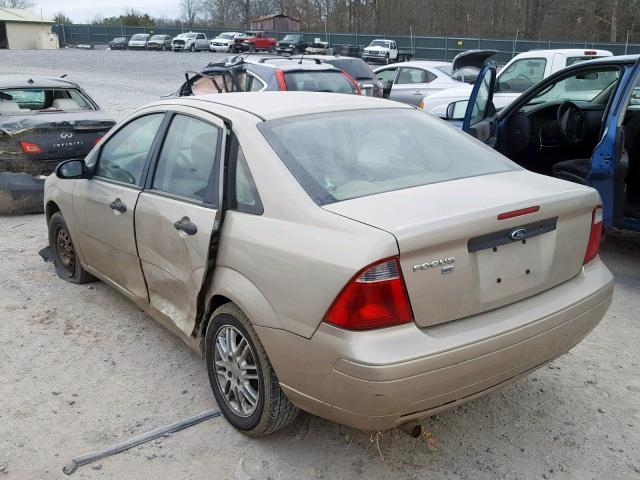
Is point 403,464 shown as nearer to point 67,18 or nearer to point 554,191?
point 554,191

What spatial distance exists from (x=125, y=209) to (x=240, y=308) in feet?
4.44

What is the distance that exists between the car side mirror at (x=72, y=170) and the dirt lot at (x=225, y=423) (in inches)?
39.9

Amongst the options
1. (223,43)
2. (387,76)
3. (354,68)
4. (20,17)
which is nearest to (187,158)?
(354,68)

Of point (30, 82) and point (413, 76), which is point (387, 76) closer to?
point (413, 76)

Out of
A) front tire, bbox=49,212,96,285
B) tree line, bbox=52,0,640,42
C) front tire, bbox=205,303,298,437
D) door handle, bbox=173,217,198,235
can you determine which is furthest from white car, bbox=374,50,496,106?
tree line, bbox=52,0,640,42

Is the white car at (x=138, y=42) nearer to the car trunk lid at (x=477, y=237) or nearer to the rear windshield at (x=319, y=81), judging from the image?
the rear windshield at (x=319, y=81)

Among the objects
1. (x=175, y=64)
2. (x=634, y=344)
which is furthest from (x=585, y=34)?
(x=634, y=344)

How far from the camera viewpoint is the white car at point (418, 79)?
46.3 feet

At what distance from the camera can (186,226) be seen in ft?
10.6

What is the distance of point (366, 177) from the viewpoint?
303 cm

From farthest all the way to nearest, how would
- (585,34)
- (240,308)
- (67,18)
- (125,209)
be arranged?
(67,18), (585,34), (125,209), (240,308)

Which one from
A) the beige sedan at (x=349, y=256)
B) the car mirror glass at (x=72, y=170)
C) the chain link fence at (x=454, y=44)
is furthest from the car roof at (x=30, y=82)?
the chain link fence at (x=454, y=44)

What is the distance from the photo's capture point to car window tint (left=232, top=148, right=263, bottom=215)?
2.93 m

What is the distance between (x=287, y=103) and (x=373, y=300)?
1.54 metres
